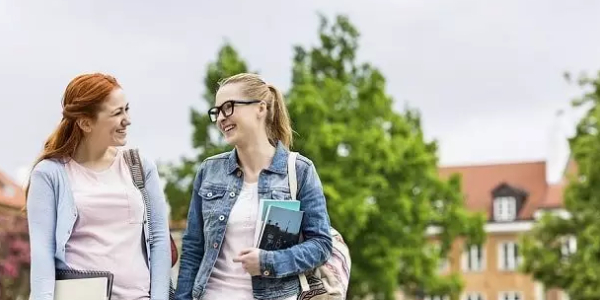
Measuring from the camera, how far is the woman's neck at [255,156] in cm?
→ 534

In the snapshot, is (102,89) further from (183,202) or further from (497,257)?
(497,257)

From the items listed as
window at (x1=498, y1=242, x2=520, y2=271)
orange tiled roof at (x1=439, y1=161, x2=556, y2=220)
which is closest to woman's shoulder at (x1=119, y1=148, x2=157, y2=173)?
orange tiled roof at (x1=439, y1=161, x2=556, y2=220)

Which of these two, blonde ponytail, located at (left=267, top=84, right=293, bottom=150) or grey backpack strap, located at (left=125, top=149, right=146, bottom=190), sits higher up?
blonde ponytail, located at (left=267, top=84, right=293, bottom=150)

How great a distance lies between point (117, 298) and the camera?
5.04m

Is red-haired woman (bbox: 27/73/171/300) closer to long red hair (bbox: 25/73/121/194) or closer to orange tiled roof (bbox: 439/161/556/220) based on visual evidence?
long red hair (bbox: 25/73/121/194)

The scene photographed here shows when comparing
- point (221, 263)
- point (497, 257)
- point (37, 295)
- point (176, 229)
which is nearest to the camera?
point (37, 295)

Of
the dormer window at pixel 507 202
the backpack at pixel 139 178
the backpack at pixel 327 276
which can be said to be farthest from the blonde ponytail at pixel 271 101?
the dormer window at pixel 507 202

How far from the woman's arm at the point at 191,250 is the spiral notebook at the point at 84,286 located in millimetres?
417

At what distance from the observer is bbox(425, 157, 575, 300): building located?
Result: 235ft

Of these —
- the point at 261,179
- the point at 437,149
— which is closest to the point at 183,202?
the point at 437,149

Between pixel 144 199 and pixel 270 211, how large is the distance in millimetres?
469

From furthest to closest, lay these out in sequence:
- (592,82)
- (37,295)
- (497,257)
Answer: (497,257), (592,82), (37,295)

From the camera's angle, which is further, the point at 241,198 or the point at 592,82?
the point at 592,82

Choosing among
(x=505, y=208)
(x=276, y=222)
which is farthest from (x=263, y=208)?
(x=505, y=208)
